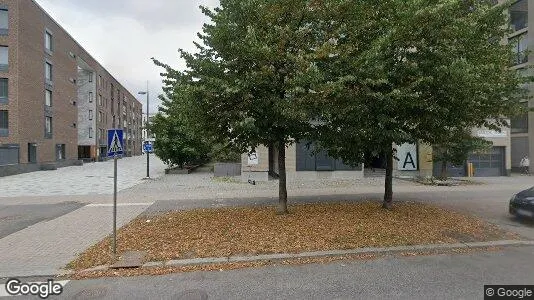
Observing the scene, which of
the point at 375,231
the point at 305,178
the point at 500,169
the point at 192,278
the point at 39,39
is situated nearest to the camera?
the point at 192,278

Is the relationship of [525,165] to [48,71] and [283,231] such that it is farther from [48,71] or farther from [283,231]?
[48,71]

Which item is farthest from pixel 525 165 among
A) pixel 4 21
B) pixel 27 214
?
pixel 4 21

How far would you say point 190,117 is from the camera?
788 cm

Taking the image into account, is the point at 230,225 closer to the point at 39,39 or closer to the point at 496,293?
the point at 496,293

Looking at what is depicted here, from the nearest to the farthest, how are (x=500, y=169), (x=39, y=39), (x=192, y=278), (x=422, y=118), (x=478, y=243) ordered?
(x=192, y=278) < (x=478, y=243) < (x=422, y=118) < (x=500, y=169) < (x=39, y=39)

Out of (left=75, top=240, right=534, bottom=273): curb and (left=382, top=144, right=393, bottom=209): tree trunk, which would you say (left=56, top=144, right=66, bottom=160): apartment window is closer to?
(left=75, top=240, right=534, bottom=273): curb

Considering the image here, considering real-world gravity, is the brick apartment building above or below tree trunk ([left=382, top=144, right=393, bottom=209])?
above

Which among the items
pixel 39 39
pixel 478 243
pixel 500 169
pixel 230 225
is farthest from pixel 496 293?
pixel 39 39

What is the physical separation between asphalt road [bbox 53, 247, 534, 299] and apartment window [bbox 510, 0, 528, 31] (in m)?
27.8

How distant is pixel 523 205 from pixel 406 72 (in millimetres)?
4915

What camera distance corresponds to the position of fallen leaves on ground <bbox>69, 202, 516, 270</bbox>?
6.20 m

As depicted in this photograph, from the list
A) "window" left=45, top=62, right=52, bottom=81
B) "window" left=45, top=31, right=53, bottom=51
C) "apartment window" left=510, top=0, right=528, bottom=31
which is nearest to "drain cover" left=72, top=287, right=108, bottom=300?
"apartment window" left=510, top=0, right=528, bottom=31

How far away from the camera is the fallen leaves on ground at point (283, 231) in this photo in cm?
620

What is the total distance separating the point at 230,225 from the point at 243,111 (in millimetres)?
2782
